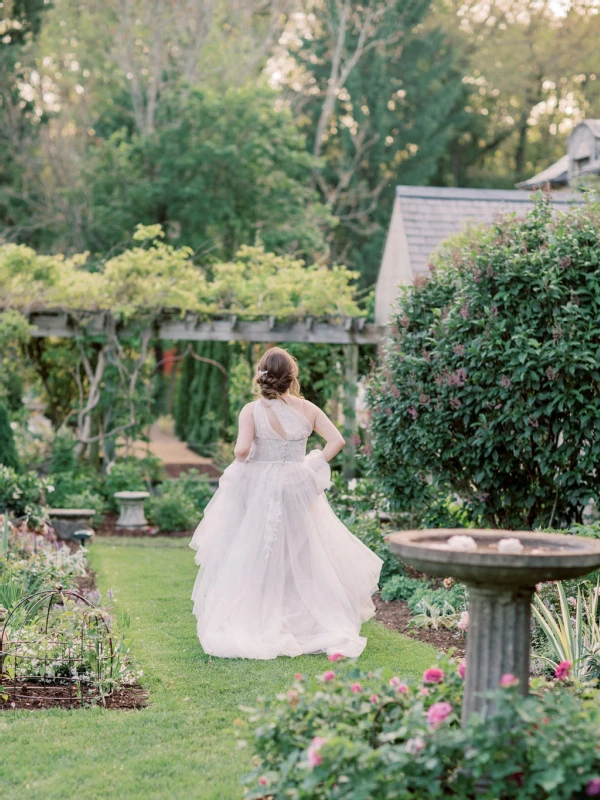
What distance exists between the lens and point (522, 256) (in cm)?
704

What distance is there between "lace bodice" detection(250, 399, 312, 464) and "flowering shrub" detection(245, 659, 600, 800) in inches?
113

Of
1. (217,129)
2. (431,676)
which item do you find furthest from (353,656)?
(217,129)

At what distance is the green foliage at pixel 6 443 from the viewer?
35.4ft

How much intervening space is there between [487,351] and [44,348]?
9.20 m

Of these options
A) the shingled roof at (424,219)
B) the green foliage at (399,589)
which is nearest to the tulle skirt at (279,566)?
the green foliage at (399,589)

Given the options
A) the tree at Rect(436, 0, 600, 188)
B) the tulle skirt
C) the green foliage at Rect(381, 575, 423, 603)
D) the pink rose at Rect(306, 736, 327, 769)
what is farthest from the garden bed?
the tree at Rect(436, 0, 600, 188)

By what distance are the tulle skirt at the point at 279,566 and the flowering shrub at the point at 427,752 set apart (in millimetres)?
2389

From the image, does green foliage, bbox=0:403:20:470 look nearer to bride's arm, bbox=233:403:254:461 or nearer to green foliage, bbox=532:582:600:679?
bride's arm, bbox=233:403:254:461

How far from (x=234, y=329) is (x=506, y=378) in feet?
22.3

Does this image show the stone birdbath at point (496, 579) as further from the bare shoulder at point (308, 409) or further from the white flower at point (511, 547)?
the bare shoulder at point (308, 409)

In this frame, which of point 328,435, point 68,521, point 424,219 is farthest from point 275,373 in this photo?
point 424,219

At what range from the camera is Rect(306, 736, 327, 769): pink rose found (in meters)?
3.04

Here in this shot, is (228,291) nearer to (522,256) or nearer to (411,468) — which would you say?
(411,468)

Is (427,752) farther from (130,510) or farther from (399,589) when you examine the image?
(130,510)
